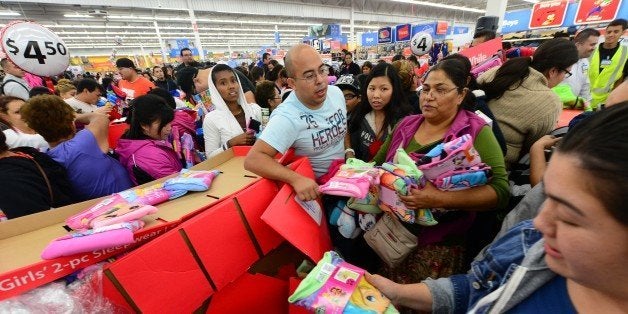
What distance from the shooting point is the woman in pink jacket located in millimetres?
1874

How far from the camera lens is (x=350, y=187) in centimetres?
120

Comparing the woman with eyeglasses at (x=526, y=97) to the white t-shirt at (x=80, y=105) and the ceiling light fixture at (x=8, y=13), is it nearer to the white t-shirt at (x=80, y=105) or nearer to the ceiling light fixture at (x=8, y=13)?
the white t-shirt at (x=80, y=105)

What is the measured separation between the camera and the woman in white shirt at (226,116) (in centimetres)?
247

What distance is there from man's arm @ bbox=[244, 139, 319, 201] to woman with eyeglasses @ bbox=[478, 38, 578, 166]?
Result: 5.06 feet

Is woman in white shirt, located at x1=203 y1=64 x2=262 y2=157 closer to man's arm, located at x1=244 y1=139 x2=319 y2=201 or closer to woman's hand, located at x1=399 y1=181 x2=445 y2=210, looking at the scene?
man's arm, located at x1=244 y1=139 x2=319 y2=201

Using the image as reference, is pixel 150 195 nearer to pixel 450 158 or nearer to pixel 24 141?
pixel 450 158

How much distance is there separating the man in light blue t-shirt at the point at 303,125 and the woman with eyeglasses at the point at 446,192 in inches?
16.6

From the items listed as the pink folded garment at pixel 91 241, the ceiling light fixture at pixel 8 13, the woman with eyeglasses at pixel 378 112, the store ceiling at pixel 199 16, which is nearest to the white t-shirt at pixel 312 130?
the woman with eyeglasses at pixel 378 112

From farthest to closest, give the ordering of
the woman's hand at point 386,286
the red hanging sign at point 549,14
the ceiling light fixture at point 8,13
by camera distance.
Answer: the ceiling light fixture at point 8,13
the red hanging sign at point 549,14
the woman's hand at point 386,286

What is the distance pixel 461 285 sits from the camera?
1.09 m

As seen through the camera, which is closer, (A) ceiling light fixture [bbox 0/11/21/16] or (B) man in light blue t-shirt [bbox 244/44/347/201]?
(B) man in light blue t-shirt [bbox 244/44/347/201]

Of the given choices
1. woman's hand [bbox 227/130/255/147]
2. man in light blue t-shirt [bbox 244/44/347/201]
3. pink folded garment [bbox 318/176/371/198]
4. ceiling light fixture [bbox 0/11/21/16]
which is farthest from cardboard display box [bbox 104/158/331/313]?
ceiling light fixture [bbox 0/11/21/16]

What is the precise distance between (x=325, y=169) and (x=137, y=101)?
4.94 feet

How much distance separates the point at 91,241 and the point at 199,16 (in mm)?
18339
